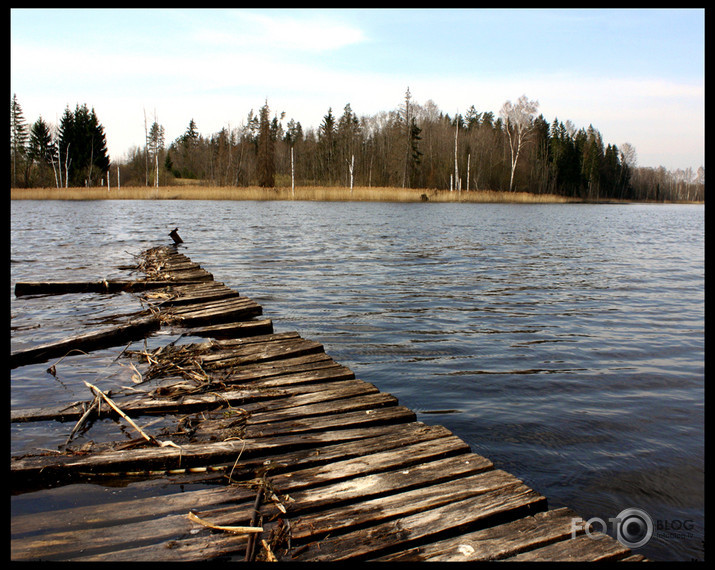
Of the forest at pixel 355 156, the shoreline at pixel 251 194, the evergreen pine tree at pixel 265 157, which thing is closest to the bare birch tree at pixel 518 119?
the forest at pixel 355 156

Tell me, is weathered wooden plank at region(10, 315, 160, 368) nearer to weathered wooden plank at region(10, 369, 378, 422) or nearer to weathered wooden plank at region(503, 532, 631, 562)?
weathered wooden plank at region(10, 369, 378, 422)

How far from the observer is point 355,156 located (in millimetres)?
76125

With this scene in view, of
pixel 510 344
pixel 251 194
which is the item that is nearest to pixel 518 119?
pixel 251 194

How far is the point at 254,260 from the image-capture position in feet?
47.8

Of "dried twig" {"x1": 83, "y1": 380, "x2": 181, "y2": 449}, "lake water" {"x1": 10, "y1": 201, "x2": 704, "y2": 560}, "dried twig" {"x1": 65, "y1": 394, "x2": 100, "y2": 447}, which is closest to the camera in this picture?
"dried twig" {"x1": 83, "y1": 380, "x2": 181, "y2": 449}

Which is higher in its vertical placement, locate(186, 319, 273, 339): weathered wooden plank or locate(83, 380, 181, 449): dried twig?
locate(186, 319, 273, 339): weathered wooden plank

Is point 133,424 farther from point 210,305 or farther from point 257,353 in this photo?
point 210,305

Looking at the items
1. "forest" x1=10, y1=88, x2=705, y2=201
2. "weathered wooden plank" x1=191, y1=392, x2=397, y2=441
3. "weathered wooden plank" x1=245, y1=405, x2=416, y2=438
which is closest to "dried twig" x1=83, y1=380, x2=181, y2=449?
"weathered wooden plank" x1=191, y1=392, x2=397, y2=441

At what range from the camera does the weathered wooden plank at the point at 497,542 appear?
216cm

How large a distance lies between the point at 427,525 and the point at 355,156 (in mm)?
76329

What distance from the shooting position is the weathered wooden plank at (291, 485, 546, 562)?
7.15 ft

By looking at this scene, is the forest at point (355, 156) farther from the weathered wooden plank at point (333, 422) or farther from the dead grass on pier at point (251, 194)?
the weathered wooden plank at point (333, 422)

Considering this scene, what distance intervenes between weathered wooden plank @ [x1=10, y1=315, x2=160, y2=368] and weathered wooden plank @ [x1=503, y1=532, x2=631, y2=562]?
200 inches

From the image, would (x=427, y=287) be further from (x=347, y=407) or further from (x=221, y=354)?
(x=347, y=407)
